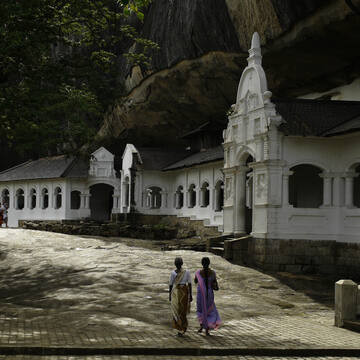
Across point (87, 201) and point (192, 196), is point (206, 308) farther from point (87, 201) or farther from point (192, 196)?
point (87, 201)

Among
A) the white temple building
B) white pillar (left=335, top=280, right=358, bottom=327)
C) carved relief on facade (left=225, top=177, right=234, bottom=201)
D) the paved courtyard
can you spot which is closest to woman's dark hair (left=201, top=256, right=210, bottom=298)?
the paved courtyard

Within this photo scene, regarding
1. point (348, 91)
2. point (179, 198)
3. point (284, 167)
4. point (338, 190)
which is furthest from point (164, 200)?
point (338, 190)

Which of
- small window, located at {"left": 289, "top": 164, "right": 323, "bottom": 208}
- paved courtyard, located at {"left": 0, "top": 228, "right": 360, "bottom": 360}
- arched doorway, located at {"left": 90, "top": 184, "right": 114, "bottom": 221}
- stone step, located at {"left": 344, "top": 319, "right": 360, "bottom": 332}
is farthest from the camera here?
arched doorway, located at {"left": 90, "top": 184, "right": 114, "bottom": 221}

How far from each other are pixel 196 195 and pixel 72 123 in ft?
52.5

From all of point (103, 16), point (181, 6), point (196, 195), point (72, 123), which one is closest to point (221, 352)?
point (72, 123)

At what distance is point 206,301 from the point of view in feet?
37.0

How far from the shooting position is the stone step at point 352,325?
492 inches

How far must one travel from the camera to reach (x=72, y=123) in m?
19.3

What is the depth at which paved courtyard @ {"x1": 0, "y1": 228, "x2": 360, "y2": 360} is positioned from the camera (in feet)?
33.8

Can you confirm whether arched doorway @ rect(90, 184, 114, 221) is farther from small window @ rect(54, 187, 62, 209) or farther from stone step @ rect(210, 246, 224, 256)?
stone step @ rect(210, 246, 224, 256)

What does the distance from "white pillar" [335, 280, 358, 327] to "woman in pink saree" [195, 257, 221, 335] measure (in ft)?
10.1

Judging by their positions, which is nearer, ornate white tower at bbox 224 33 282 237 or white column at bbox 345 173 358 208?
white column at bbox 345 173 358 208

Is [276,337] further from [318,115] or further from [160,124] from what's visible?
[160,124]

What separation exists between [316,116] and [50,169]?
101 feet
